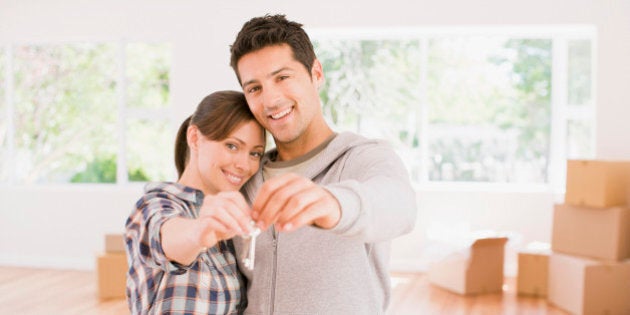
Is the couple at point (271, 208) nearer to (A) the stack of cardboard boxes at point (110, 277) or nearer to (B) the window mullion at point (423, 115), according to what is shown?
(A) the stack of cardboard boxes at point (110, 277)

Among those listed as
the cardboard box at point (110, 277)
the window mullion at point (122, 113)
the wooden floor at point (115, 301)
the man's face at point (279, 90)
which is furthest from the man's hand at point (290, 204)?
the window mullion at point (122, 113)

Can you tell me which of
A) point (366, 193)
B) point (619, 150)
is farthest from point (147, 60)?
point (366, 193)

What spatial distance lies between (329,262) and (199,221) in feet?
1.34

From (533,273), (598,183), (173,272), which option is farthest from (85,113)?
(173,272)

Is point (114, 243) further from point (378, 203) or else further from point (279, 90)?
point (378, 203)

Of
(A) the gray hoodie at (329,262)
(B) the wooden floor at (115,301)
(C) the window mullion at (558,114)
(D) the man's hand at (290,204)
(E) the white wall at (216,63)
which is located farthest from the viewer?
(C) the window mullion at (558,114)

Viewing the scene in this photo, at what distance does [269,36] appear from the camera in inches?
54.7

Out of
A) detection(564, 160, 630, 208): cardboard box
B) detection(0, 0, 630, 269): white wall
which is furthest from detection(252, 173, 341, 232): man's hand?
detection(0, 0, 630, 269): white wall

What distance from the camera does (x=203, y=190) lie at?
4.91 feet

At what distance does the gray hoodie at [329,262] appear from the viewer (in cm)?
126

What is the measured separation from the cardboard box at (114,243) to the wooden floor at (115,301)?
37 cm

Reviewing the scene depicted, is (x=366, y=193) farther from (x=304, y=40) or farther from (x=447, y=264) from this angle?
(x=447, y=264)

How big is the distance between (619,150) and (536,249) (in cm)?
100

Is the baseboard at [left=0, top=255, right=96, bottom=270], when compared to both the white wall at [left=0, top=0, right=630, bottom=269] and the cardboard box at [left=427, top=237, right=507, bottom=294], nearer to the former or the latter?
the white wall at [left=0, top=0, right=630, bottom=269]
